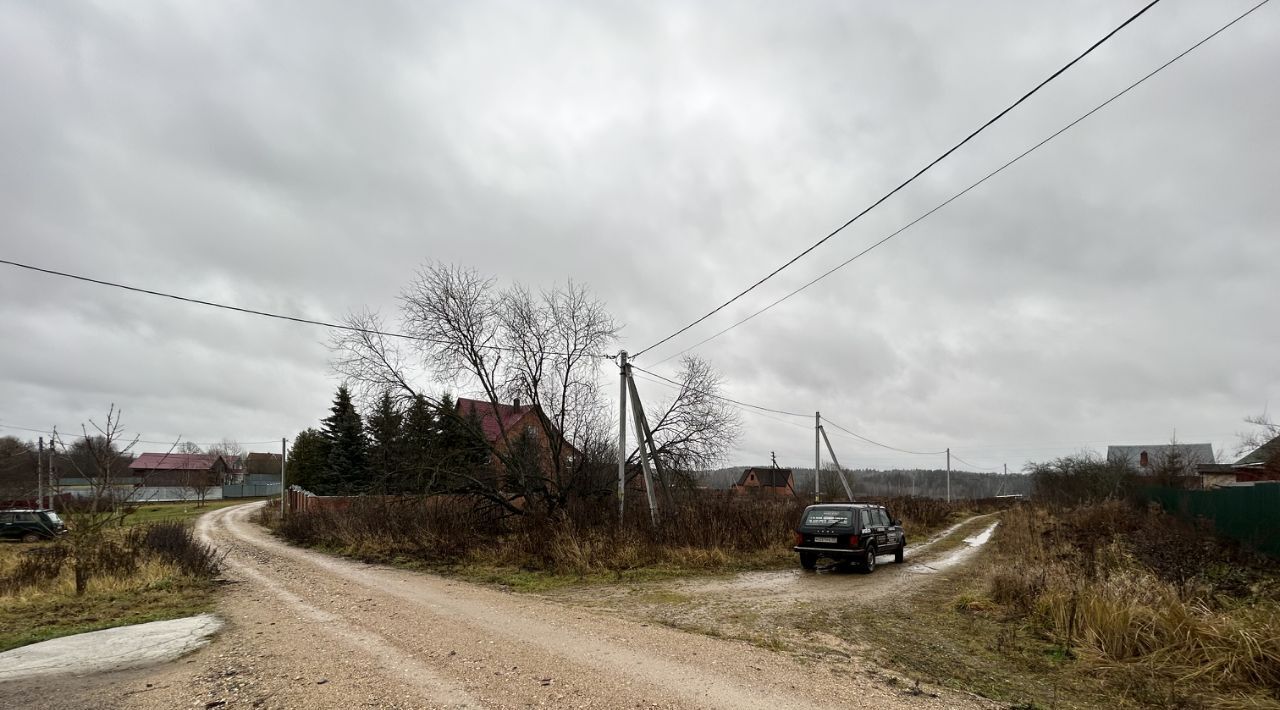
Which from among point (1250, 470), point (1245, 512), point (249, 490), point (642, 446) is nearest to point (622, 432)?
point (642, 446)

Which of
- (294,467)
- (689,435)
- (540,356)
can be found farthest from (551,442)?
(294,467)

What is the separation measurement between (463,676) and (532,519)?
13.2m

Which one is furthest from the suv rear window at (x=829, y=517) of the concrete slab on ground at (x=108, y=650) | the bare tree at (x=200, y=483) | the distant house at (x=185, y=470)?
the bare tree at (x=200, y=483)

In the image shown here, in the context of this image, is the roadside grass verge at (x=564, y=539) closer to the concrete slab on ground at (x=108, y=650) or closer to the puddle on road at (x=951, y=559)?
the puddle on road at (x=951, y=559)

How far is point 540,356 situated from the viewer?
72.6 feet

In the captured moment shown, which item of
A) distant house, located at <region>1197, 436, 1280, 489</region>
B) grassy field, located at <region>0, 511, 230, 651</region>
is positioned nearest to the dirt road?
grassy field, located at <region>0, 511, 230, 651</region>

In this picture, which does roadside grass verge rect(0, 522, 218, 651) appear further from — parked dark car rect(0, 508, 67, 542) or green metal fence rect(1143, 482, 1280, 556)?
green metal fence rect(1143, 482, 1280, 556)

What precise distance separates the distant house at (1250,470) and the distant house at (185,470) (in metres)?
71.3

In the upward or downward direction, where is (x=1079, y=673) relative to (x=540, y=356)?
downward

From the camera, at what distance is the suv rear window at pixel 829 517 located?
16047 mm

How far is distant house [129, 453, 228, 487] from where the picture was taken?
6431 centimetres

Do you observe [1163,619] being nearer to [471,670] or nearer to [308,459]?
[471,670]

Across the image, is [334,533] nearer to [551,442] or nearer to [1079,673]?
[551,442]

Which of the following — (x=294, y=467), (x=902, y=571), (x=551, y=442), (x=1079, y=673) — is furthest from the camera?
(x=294, y=467)
